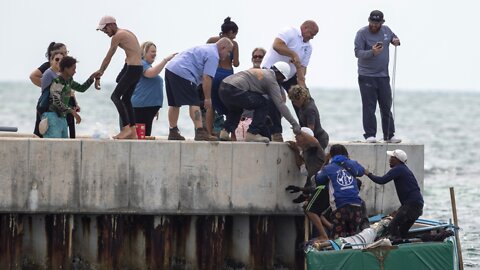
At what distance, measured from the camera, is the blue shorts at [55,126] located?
65.6 ft

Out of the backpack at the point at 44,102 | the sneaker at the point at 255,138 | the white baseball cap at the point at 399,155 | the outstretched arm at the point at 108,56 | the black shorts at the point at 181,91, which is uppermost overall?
the outstretched arm at the point at 108,56

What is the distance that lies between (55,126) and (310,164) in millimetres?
3470

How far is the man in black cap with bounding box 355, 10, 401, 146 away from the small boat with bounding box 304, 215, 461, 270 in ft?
10.4

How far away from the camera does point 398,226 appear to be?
62.6 feet

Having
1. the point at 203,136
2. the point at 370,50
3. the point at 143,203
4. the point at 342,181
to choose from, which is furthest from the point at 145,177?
the point at 370,50

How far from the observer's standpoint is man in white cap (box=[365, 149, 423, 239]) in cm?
1906

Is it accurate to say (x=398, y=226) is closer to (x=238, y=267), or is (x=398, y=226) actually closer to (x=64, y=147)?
(x=238, y=267)

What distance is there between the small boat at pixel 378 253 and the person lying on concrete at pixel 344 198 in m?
0.25

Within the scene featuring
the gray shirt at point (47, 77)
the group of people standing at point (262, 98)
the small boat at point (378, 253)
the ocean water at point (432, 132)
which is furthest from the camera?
the ocean water at point (432, 132)

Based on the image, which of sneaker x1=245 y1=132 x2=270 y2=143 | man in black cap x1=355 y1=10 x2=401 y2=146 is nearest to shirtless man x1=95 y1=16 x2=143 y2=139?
sneaker x1=245 y1=132 x2=270 y2=143

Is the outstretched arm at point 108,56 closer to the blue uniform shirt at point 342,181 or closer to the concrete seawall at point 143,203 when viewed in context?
the concrete seawall at point 143,203

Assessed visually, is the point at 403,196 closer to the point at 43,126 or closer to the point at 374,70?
the point at 374,70

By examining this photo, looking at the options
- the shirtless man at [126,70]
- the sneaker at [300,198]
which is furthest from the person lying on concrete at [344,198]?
the shirtless man at [126,70]

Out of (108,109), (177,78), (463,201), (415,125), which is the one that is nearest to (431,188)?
(463,201)
